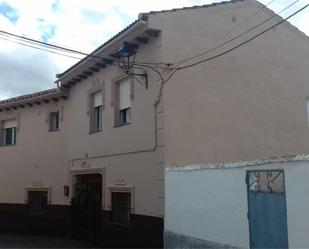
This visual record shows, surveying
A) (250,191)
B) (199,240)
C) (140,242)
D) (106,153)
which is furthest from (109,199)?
(250,191)

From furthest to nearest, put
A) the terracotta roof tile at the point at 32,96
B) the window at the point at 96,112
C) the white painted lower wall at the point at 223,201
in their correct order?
the terracotta roof tile at the point at 32,96 < the window at the point at 96,112 < the white painted lower wall at the point at 223,201

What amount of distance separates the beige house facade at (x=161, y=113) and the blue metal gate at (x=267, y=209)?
4.06 m

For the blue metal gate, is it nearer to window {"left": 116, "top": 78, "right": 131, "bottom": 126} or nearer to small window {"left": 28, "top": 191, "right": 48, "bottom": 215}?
window {"left": 116, "top": 78, "right": 131, "bottom": 126}

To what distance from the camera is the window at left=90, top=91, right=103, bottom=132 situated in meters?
17.3

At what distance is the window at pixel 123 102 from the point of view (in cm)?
1511

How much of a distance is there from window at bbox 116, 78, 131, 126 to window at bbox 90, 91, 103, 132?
1.70 m

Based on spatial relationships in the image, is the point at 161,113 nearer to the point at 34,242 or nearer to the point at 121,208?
the point at 121,208

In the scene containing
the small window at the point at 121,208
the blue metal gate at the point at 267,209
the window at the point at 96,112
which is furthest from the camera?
the window at the point at 96,112

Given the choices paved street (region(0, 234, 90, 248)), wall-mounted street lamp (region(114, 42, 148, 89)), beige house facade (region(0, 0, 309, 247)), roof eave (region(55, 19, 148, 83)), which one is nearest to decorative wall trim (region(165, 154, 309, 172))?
beige house facade (region(0, 0, 309, 247))

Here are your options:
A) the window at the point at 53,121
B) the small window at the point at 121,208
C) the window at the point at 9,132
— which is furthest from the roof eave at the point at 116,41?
the window at the point at 9,132

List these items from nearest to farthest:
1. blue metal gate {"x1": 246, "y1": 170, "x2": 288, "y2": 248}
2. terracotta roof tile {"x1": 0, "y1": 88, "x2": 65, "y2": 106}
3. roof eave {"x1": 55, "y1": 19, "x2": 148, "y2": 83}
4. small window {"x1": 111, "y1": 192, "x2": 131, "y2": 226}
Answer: blue metal gate {"x1": 246, "y1": 170, "x2": 288, "y2": 248} → roof eave {"x1": 55, "y1": 19, "x2": 148, "y2": 83} → small window {"x1": 111, "y1": 192, "x2": 131, "y2": 226} → terracotta roof tile {"x1": 0, "y1": 88, "x2": 65, "y2": 106}

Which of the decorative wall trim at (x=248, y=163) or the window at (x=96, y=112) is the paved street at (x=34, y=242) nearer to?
the window at (x=96, y=112)

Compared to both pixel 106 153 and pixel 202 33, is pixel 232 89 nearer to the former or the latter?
pixel 202 33

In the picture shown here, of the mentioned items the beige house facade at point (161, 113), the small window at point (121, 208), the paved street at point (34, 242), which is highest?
the beige house facade at point (161, 113)
